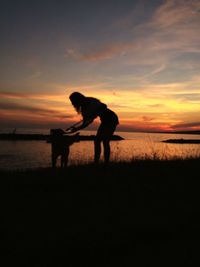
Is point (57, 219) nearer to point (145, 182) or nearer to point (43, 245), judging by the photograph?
point (43, 245)

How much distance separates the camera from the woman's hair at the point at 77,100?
24.1 feet

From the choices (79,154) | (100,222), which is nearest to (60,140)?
(100,222)

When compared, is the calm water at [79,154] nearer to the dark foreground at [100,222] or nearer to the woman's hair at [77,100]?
the woman's hair at [77,100]

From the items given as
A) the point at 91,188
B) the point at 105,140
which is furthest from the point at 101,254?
the point at 105,140

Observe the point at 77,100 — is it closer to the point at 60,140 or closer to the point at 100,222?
the point at 60,140

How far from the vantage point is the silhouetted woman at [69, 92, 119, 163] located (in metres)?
7.37

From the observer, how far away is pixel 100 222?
445 centimetres

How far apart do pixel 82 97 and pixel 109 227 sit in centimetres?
393

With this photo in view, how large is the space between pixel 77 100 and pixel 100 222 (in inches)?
145

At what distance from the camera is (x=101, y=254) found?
351 cm

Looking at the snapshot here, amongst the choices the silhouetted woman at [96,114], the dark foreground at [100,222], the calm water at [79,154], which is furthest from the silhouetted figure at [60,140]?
the calm water at [79,154]

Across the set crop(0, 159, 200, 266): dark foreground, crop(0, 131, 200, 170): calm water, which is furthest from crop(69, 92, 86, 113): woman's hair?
crop(0, 131, 200, 170): calm water

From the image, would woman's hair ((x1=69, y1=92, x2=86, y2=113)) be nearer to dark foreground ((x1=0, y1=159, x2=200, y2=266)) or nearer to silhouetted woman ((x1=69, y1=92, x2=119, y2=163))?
silhouetted woman ((x1=69, y1=92, x2=119, y2=163))

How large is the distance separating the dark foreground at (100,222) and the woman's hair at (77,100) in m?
1.91
